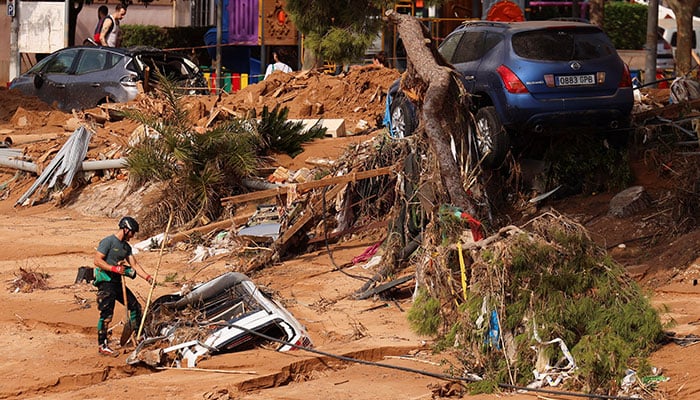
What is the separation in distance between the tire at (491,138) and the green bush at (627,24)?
77.1ft

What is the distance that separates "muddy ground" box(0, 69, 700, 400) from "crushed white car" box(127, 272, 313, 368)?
0.57 feet

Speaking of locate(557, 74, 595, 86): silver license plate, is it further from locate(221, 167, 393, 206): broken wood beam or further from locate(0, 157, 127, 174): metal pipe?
locate(0, 157, 127, 174): metal pipe

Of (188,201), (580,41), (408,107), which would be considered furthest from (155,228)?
(580,41)

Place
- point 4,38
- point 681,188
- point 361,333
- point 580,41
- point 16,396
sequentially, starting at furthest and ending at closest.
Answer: point 4,38, point 580,41, point 681,188, point 361,333, point 16,396

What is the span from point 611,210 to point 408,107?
134 inches

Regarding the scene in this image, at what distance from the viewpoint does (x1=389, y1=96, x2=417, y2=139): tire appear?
675 inches

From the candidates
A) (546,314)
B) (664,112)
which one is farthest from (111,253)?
(664,112)

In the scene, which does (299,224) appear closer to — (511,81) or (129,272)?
(511,81)

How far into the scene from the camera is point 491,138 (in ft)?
51.3

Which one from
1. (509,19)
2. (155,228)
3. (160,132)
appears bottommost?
(155,228)

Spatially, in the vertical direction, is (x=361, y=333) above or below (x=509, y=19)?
below

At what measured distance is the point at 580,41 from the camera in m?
15.9

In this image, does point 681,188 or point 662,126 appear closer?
point 681,188

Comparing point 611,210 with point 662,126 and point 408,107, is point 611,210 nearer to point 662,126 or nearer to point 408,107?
point 662,126
